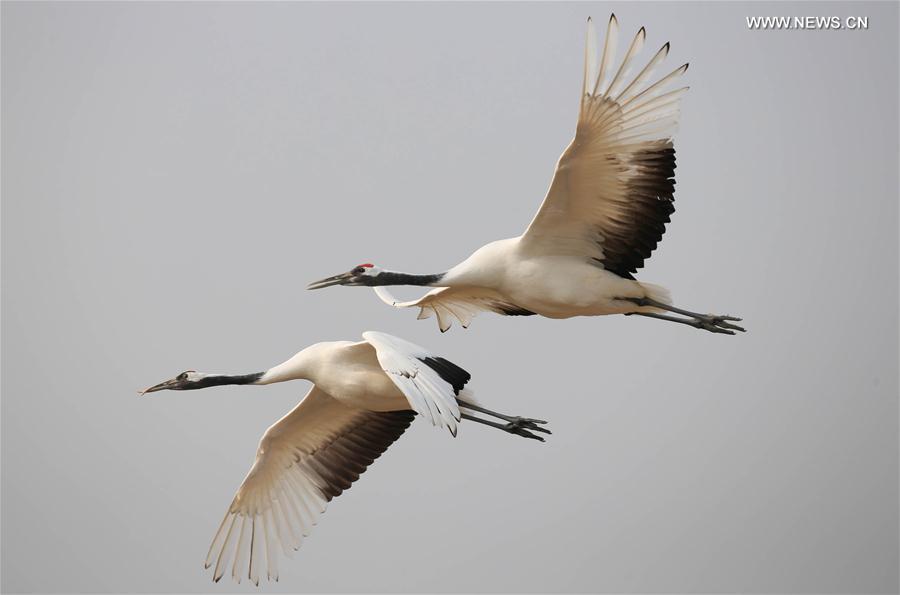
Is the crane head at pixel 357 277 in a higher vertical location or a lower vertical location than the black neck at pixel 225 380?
higher

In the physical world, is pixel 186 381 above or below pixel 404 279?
below

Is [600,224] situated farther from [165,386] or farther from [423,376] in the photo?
[165,386]

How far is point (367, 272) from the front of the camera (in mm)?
13969

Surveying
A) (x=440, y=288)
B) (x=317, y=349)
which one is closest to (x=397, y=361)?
(x=317, y=349)

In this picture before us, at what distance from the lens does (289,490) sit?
1427 centimetres

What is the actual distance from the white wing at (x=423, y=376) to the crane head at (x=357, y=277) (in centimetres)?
140

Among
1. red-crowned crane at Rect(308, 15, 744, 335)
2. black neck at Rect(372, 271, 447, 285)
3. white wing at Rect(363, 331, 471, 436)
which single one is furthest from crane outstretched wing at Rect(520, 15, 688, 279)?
white wing at Rect(363, 331, 471, 436)

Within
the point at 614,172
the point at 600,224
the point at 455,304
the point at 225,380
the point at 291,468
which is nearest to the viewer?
the point at 614,172

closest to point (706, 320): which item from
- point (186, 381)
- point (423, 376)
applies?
point (423, 376)

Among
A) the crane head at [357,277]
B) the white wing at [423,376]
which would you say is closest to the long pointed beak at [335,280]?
the crane head at [357,277]

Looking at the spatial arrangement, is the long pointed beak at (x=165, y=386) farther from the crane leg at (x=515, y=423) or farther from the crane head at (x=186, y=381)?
the crane leg at (x=515, y=423)

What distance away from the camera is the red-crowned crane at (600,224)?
12234 millimetres

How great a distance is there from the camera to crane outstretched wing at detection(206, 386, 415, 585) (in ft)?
46.5

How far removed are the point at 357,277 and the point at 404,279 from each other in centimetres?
47
